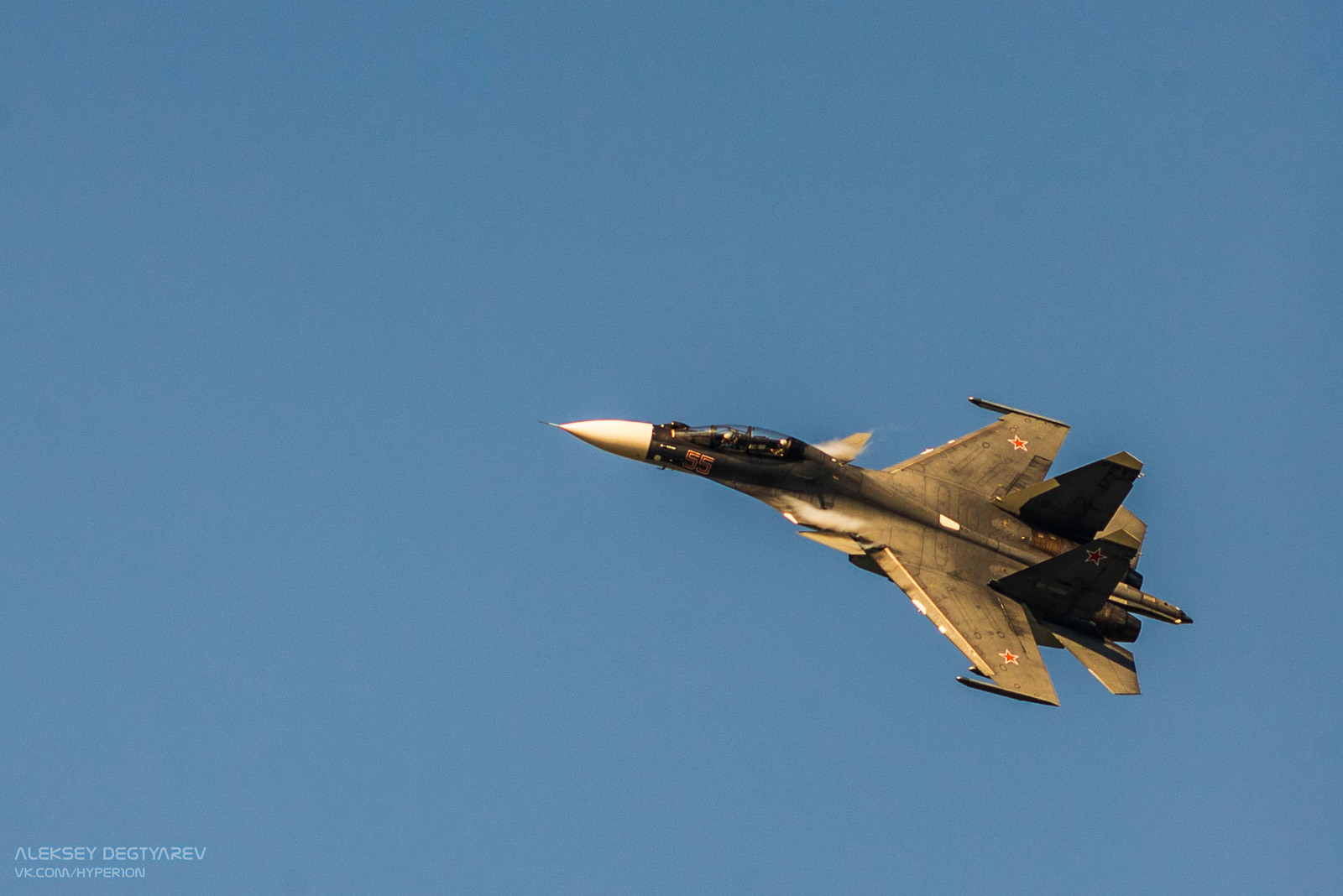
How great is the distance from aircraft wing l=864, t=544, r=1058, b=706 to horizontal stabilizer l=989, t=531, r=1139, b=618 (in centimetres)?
42

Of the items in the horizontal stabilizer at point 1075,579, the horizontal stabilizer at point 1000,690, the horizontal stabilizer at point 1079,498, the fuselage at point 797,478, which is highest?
the fuselage at point 797,478

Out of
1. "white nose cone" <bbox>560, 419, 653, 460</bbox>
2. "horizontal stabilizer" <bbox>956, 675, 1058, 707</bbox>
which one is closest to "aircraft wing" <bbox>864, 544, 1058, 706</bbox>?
"horizontal stabilizer" <bbox>956, 675, 1058, 707</bbox>

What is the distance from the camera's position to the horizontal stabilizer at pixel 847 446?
35.5m

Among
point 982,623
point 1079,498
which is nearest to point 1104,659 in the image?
point 982,623

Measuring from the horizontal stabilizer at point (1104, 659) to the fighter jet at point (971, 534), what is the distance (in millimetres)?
36

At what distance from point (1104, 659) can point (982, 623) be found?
3614 millimetres

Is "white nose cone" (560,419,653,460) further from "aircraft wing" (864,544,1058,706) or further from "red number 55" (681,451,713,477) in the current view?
"aircraft wing" (864,544,1058,706)

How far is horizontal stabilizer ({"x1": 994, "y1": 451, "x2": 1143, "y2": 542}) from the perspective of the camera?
3534 centimetres

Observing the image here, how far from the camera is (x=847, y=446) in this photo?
118 ft

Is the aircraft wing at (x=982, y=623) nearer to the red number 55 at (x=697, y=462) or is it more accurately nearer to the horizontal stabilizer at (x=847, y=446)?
the horizontal stabilizer at (x=847, y=446)

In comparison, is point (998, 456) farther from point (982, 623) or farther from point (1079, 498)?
point (982, 623)

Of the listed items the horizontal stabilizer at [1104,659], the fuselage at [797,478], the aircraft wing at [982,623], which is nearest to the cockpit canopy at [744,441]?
the fuselage at [797,478]

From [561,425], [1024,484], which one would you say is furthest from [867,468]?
[561,425]

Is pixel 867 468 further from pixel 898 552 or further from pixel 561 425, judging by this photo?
pixel 561 425
